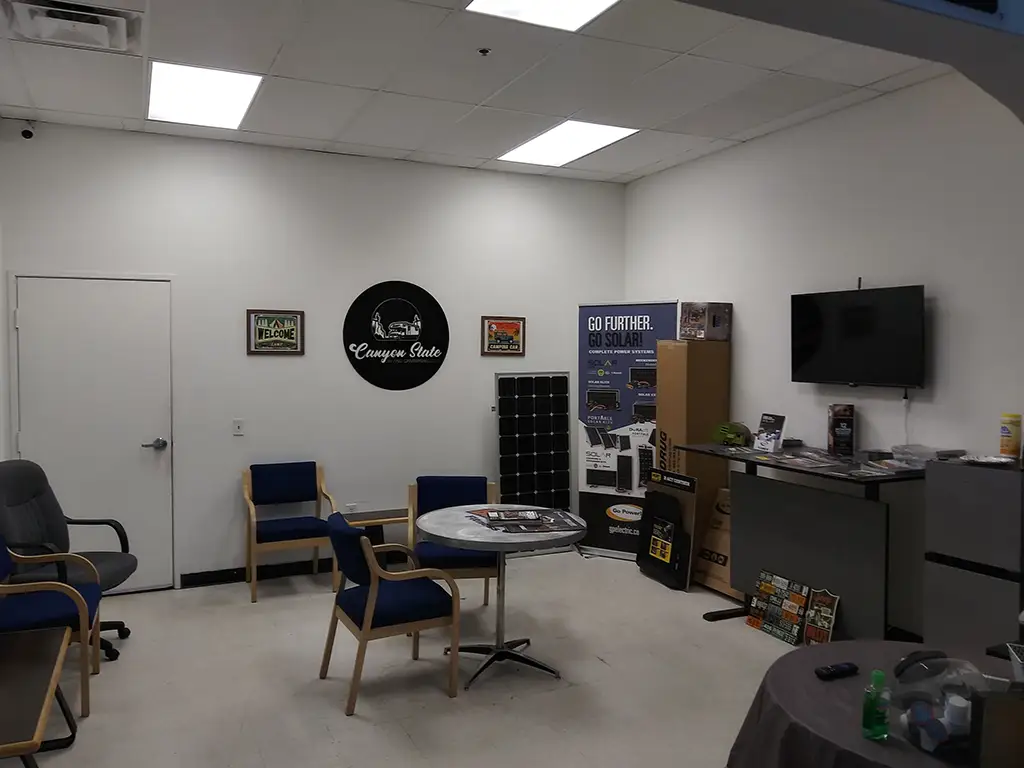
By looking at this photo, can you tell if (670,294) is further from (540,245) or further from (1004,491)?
(1004,491)

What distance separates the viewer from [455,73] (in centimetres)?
421

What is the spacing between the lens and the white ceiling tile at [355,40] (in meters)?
3.44

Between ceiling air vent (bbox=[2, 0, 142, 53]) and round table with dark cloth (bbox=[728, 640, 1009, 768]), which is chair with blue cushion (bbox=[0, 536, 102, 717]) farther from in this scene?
round table with dark cloth (bbox=[728, 640, 1009, 768])

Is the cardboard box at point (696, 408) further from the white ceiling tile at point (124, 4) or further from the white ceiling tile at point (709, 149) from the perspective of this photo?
the white ceiling tile at point (124, 4)

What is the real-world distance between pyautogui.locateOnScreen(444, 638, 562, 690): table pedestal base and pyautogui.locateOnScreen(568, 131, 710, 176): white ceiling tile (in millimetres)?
3505

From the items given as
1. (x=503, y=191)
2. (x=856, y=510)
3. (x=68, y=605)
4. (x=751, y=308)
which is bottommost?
(x=68, y=605)

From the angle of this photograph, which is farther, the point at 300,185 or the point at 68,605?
the point at 300,185

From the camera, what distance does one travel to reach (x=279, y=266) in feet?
18.7

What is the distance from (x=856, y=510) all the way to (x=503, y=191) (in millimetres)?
3791

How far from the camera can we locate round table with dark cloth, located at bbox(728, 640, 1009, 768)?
5.85 ft

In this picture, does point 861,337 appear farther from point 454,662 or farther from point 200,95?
point 200,95

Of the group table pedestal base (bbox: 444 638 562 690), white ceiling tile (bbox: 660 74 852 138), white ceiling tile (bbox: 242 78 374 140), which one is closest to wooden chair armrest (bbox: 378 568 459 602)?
table pedestal base (bbox: 444 638 562 690)

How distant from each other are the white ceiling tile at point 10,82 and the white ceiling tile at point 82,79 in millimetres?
35

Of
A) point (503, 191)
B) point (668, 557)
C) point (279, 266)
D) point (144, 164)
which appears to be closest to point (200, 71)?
point (144, 164)
